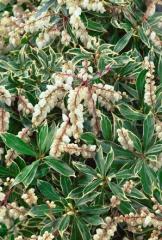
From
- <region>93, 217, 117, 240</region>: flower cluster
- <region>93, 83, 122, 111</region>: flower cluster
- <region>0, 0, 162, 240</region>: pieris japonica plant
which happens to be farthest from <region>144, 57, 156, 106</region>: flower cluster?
<region>93, 217, 117, 240</region>: flower cluster

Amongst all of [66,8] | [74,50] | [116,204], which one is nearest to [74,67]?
[74,50]

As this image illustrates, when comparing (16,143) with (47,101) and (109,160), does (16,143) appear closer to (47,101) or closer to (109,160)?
(47,101)

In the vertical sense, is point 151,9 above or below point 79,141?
above

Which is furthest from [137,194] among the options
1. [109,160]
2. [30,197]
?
[30,197]

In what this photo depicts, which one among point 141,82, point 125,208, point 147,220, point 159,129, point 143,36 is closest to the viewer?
point 147,220

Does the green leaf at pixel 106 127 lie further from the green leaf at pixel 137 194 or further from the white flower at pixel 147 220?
the white flower at pixel 147 220

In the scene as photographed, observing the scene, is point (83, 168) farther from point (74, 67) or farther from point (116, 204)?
point (74, 67)

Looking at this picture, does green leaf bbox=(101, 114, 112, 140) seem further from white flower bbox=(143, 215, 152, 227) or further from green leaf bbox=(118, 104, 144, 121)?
white flower bbox=(143, 215, 152, 227)

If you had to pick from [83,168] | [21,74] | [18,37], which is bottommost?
[83,168]
